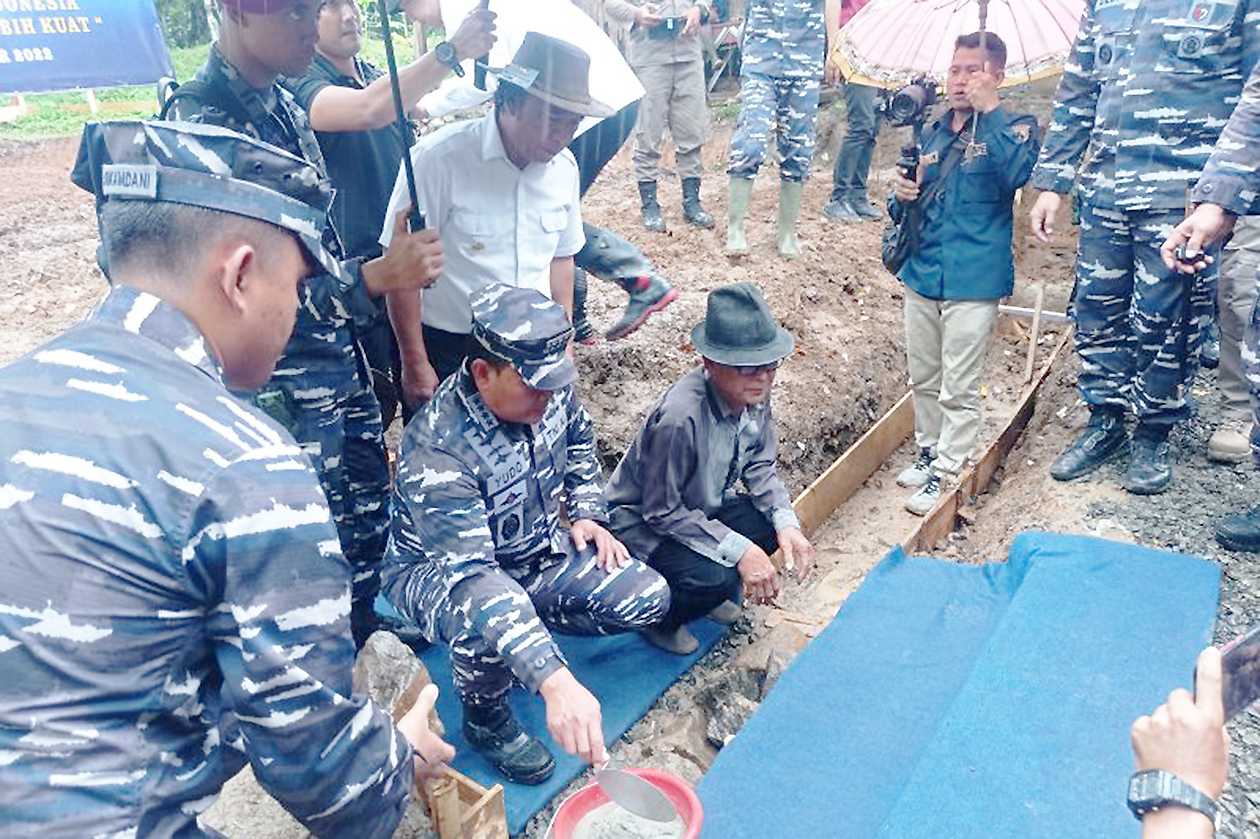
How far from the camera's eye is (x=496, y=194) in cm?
329

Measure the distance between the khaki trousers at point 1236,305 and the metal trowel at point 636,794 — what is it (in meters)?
3.11

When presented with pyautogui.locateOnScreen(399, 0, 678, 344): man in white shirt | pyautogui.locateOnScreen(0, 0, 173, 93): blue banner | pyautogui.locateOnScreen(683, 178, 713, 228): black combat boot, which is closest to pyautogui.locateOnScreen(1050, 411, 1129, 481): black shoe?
pyautogui.locateOnScreen(399, 0, 678, 344): man in white shirt

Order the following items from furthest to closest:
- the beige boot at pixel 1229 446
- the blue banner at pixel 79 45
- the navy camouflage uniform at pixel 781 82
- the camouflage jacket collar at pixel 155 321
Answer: the blue banner at pixel 79 45 → the navy camouflage uniform at pixel 781 82 → the beige boot at pixel 1229 446 → the camouflage jacket collar at pixel 155 321

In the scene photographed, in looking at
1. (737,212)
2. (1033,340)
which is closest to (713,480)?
(1033,340)

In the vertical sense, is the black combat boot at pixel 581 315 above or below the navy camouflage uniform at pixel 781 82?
below

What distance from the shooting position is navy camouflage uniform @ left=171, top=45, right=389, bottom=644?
2609mm

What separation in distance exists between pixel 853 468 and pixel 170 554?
4.21 metres

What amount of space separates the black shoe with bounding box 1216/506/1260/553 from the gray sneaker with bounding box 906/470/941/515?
1.33 m

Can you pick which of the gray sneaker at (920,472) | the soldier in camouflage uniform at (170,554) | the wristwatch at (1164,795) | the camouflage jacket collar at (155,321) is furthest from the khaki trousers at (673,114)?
the wristwatch at (1164,795)

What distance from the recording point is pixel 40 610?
121 cm

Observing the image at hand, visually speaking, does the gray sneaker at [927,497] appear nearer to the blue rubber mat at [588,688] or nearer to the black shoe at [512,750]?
the blue rubber mat at [588,688]

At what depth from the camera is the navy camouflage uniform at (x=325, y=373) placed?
261 cm

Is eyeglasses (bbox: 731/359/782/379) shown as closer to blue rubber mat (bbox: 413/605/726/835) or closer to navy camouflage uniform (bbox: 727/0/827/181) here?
blue rubber mat (bbox: 413/605/726/835)

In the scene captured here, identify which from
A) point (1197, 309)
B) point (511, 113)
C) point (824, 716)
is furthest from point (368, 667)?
point (1197, 309)
